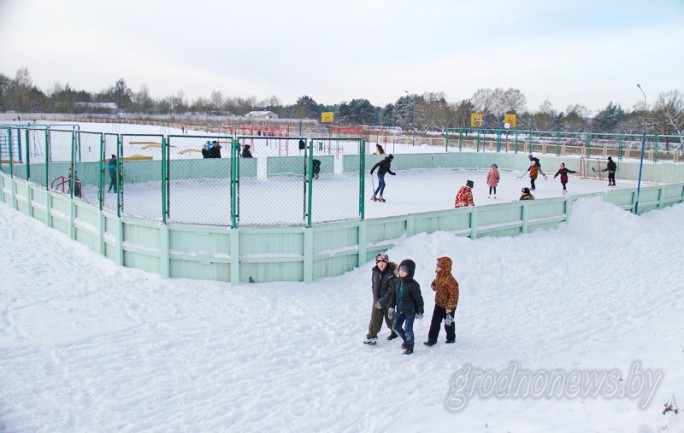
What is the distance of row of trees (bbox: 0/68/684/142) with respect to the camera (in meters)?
85.6

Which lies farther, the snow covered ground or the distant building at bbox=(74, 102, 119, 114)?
the distant building at bbox=(74, 102, 119, 114)

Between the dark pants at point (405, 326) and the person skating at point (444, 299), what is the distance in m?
0.46

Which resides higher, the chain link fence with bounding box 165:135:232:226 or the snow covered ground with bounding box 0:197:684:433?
the chain link fence with bounding box 165:135:232:226

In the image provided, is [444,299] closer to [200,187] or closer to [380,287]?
[380,287]

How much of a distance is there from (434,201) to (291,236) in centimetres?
1065

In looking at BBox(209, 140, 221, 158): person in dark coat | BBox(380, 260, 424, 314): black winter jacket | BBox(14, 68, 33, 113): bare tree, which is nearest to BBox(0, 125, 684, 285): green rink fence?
BBox(380, 260, 424, 314): black winter jacket

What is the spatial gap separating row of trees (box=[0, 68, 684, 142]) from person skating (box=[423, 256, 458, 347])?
60307 mm

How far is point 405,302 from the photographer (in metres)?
7.73

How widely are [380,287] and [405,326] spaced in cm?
59

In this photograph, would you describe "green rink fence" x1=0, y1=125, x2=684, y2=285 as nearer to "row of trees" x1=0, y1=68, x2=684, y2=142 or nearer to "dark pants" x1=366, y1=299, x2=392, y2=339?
"dark pants" x1=366, y1=299, x2=392, y2=339

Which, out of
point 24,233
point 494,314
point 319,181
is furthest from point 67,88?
point 494,314

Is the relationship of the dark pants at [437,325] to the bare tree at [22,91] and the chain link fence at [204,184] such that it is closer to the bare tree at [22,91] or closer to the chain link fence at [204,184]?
the chain link fence at [204,184]

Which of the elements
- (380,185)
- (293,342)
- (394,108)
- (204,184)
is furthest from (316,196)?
(394,108)

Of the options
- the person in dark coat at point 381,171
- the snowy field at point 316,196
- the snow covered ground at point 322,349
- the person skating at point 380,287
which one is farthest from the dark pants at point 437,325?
the person in dark coat at point 381,171
